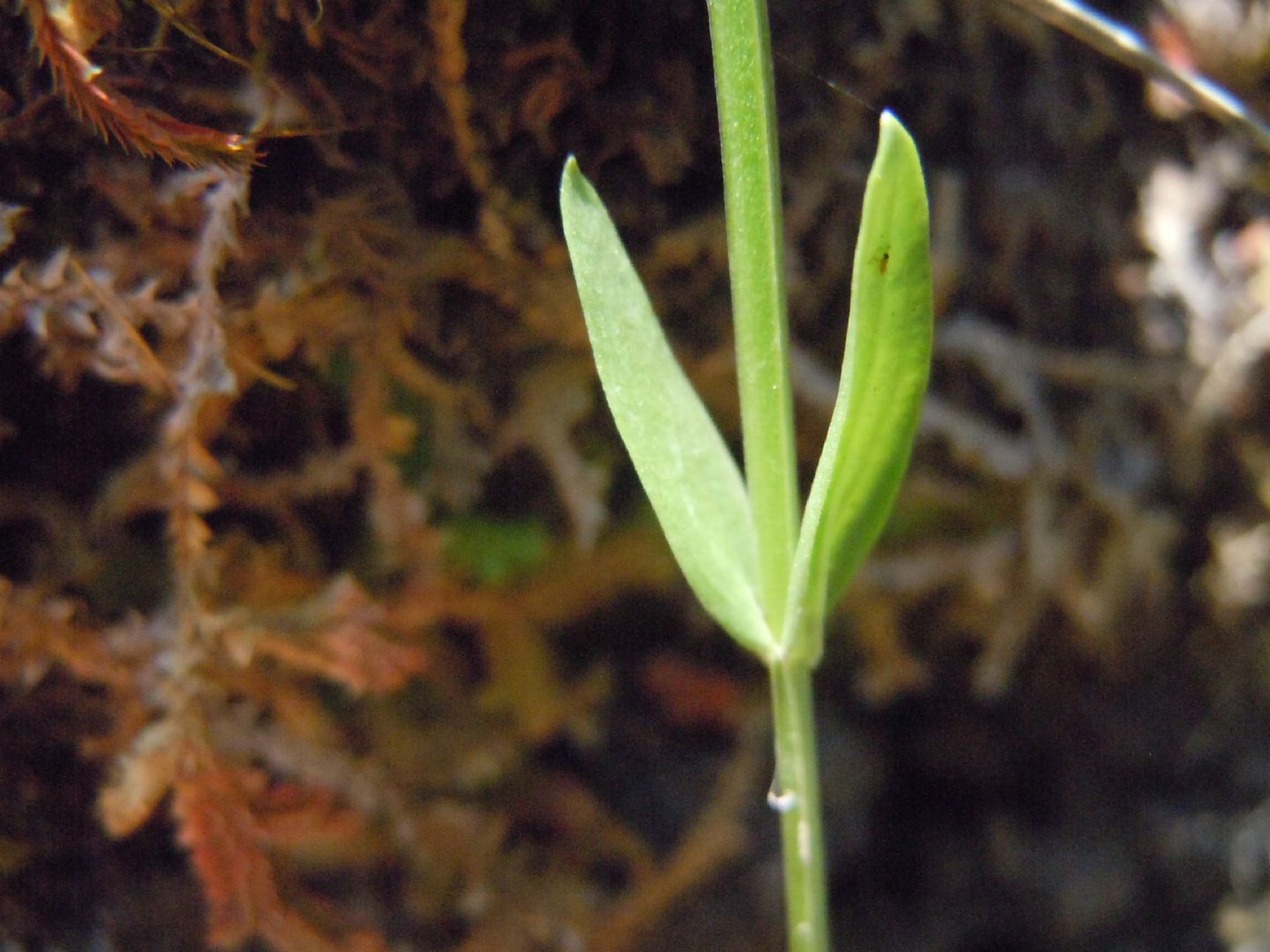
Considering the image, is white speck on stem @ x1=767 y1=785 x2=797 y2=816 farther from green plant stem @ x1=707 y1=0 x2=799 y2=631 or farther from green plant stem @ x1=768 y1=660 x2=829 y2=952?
green plant stem @ x1=707 y1=0 x2=799 y2=631

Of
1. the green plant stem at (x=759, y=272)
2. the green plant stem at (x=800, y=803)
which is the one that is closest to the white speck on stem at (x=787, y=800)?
the green plant stem at (x=800, y=803)

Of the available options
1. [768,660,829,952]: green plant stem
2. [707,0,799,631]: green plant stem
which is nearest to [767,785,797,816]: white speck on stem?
[768,660,829,952]: green plant stem

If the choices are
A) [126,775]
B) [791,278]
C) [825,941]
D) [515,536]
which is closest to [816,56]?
[791,278]

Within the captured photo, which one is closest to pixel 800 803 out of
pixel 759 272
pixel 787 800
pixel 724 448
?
pixel 787 800

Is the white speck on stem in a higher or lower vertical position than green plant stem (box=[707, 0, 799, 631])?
lower

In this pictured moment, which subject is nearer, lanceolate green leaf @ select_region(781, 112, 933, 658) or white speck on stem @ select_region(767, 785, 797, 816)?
lanceolate green leaf @ select_region(781, 112, 933, 658)

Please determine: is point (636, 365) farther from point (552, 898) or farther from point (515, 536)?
point (552, 898)
